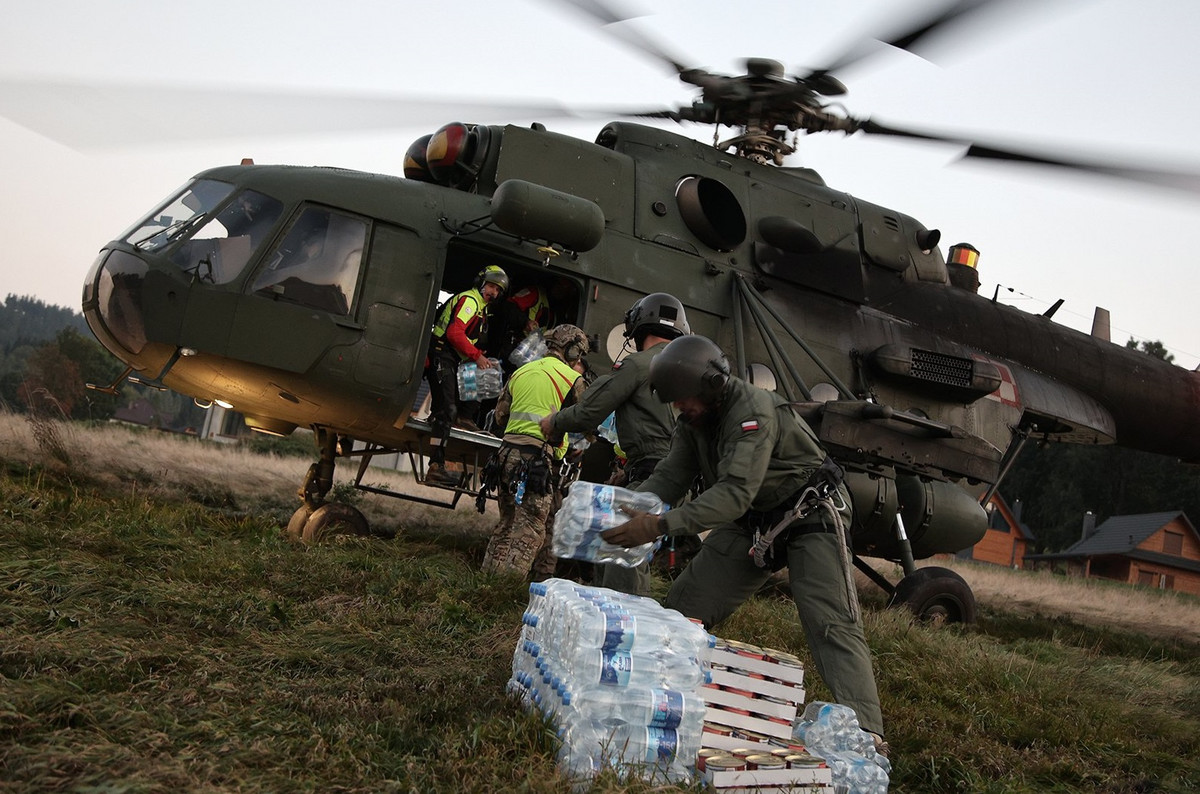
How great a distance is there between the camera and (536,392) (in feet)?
23.0

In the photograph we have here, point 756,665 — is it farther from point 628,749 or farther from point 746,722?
point 628,749

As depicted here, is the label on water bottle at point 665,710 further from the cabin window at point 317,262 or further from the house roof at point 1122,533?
the house roof at point 1122,533

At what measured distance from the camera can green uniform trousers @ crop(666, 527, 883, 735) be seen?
4.40m

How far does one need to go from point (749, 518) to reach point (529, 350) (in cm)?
352

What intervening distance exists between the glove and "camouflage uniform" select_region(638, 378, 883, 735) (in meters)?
0.05

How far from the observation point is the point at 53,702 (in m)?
3.41

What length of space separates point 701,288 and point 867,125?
2196 mm

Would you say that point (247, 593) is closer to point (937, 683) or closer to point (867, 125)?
point (937, 683)

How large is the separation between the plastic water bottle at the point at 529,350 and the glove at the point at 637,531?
3.67 m

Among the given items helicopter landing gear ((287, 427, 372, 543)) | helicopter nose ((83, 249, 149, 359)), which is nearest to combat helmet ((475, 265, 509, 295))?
helicopter landing gear ((287, 427, 372, 543))

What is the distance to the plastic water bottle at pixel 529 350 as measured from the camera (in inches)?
316

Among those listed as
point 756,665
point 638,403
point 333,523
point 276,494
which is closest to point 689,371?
point 756,665

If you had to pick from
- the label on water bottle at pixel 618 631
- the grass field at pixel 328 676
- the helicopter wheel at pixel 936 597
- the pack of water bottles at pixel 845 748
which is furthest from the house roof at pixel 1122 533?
the label on water bottle at pixel 618 631

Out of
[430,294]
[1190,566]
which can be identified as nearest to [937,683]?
[430,294]
